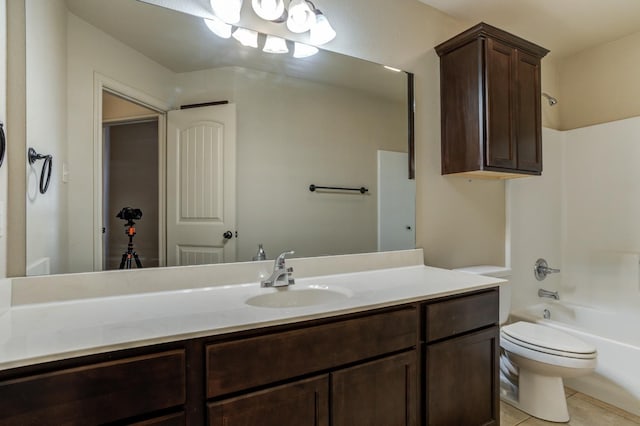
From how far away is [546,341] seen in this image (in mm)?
1872

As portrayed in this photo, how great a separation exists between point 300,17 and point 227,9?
350 mm

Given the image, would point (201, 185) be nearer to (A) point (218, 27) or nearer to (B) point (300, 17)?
(A) point (218, 27)

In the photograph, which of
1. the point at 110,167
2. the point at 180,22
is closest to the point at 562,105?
the point at 180,22

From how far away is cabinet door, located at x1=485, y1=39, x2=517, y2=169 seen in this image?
75.4 inches

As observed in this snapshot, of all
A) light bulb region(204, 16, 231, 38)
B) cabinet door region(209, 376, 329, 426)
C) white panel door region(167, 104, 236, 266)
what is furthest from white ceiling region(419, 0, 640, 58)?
cabinet door region(209, 376, 329, 426)

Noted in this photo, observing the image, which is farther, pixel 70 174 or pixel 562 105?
pixel 562 105

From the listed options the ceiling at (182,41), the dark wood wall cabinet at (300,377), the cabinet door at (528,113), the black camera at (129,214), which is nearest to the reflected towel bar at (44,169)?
the black camera at (129,214)

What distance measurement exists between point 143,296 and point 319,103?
4.14ft

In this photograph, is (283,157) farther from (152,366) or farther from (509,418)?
(509,418)

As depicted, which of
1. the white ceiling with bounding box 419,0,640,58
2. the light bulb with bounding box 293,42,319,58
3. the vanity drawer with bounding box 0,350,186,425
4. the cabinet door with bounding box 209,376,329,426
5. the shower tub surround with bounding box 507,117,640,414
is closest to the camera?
the vanity drawer with bounding box 0,350,186,425

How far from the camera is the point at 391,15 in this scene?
199 cm

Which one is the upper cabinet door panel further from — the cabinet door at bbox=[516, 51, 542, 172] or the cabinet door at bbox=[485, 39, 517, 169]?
the cabinet door at bbox=[516, 51, 542, 172]

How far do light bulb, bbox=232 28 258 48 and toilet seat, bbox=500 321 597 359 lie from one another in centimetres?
218

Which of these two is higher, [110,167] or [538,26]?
[538,26]
